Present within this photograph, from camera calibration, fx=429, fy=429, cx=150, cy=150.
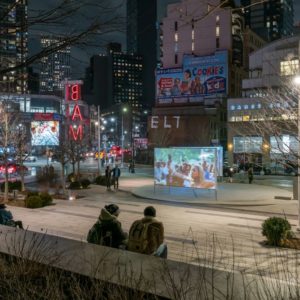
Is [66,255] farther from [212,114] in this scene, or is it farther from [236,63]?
[236,63]

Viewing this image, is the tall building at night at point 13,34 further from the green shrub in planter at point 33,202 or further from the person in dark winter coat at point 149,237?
the green shrub in planter at point 33,202

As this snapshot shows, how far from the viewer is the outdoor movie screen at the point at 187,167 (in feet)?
74.6

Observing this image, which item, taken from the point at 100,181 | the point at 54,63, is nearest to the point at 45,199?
the point at 100,181

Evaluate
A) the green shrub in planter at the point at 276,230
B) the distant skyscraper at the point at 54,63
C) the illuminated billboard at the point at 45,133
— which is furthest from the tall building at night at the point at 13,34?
the illuminated billboard at the point at 45,133

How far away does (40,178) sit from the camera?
31.0m

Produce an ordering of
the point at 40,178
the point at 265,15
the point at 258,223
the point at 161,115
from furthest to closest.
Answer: the point at 265,15, the point at 161,115, the point at 40,178, the point at 258,223

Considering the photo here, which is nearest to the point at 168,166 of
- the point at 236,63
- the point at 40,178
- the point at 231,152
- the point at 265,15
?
the point at 40,178

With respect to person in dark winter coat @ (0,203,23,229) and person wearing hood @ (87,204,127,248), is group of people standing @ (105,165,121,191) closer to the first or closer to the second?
person in dark winter coat @ (0,203,23,229)

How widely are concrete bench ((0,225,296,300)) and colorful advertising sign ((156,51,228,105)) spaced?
8126 centimetres

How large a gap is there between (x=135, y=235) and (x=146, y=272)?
2.87 m

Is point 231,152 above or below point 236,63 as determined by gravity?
below

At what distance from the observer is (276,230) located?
1201cm

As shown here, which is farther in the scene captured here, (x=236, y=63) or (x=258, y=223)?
(x=236, y=63)

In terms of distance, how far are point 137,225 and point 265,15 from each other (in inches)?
8229
